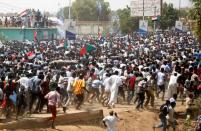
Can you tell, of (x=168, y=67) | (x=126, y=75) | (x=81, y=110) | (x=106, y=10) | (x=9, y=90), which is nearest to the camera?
(x=9, y=90)

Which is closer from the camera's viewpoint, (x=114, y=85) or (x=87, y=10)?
(x=114, y=85)

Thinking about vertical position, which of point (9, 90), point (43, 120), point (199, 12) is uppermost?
point (199, 12)

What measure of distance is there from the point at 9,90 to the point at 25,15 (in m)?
39.3

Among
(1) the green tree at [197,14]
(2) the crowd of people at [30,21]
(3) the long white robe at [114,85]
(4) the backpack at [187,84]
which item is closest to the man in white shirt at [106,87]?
(3) the long white robe at [114,85]

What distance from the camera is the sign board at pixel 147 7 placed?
47406 mm

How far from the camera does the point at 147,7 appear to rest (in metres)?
48.6

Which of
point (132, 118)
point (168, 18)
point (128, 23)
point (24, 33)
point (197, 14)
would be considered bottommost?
point (132, 118)

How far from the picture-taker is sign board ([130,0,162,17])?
47.4 m

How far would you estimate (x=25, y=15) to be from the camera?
52906mm

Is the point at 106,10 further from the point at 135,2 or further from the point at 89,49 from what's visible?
the point at 89,49

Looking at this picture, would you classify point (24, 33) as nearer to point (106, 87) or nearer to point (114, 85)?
point (106, 87)

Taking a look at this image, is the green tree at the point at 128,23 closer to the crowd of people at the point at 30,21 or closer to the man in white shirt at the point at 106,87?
the crowd of people at the point at 30,21

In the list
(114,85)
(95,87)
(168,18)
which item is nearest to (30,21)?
(168,18)

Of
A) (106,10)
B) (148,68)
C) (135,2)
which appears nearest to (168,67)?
(148,68)
